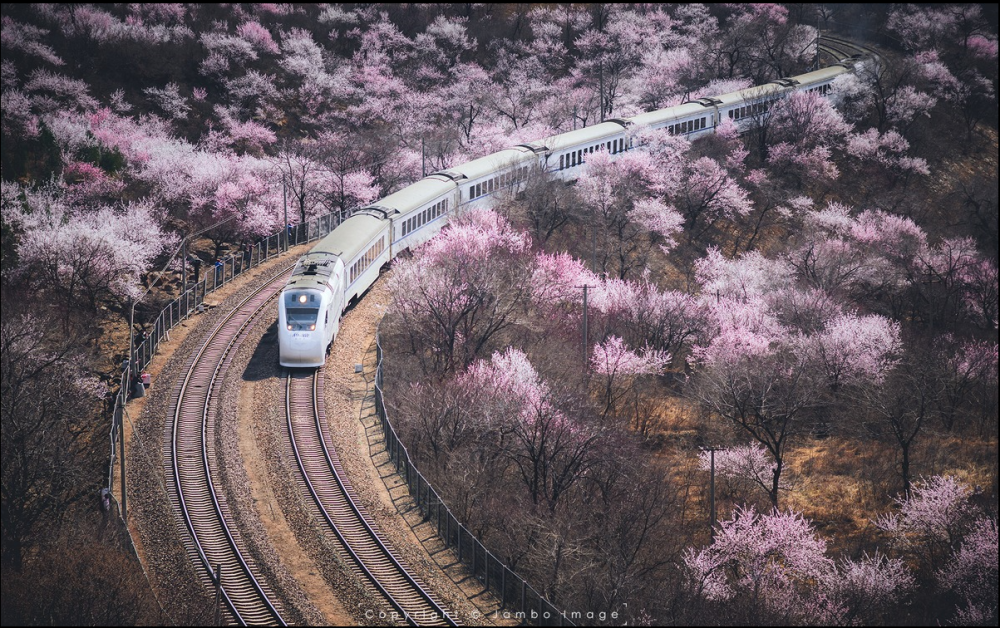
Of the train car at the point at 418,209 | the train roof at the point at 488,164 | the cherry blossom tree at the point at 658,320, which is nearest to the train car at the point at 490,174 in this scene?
the train roof at the point at 488,164

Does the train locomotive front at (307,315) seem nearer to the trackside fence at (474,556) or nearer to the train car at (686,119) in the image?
the trackside fence at (474,556)

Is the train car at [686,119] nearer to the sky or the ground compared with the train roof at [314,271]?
nearer to the sky

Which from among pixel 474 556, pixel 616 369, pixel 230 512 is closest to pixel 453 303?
pixel 616 369

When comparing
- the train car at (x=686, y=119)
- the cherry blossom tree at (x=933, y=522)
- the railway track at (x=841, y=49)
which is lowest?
the cherry blossom tree at (x=933, y=522)

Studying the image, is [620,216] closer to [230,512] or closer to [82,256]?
[82,256]

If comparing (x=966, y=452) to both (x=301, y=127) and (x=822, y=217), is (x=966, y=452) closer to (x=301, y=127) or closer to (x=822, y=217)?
(x=822, y=217)

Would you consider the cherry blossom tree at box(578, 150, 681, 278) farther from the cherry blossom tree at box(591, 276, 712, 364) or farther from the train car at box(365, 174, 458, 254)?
the train car at box(365, 174, 458, 254)
